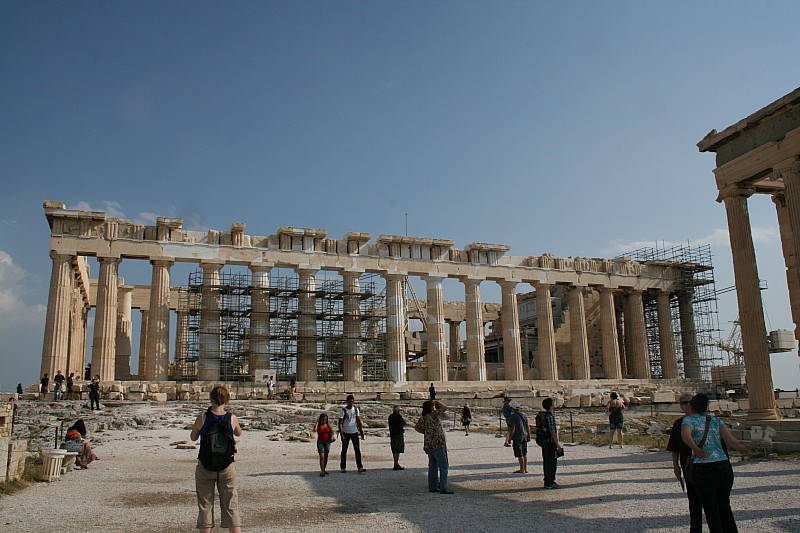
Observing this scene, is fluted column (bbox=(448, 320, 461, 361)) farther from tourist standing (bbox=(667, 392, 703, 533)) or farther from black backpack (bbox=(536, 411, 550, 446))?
tourist standing (bbox=(667, 392, 703, 533))

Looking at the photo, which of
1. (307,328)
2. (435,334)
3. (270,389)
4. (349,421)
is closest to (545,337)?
(435,334)

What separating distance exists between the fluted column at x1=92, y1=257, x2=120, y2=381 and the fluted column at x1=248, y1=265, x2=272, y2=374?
6987 millimetres

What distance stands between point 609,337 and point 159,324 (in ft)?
94.1

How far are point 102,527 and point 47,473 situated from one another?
467 centimetres

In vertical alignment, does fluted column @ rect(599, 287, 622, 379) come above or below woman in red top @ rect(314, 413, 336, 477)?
above

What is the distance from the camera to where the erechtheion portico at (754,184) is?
1570 cm

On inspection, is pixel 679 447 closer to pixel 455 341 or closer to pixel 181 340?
pixel 181 340

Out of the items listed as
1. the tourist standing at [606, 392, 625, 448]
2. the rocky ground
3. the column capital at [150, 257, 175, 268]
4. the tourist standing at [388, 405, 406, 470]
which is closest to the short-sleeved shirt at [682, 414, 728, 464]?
the rocky ground

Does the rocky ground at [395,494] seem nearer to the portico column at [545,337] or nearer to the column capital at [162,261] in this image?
the column capital at [162,261]

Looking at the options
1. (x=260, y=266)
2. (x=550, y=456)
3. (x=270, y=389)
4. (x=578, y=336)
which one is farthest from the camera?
(x=578, y=336)

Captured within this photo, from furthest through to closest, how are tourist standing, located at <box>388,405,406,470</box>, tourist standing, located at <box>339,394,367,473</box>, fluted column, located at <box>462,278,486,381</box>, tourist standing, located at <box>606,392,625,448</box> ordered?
fluted column, located at <box>462,278,486,381</box>, tourist standing, located at <box>606,392,625,448</box>, tourist standing, located at <box>388,405,406,470</box>, tourist standing, located at <box>339,394,367,473</box>

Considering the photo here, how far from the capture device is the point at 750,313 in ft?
54.1

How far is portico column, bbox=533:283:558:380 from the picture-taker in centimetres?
4378

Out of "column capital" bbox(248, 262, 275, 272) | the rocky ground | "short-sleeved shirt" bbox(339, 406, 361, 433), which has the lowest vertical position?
the rocky ground
